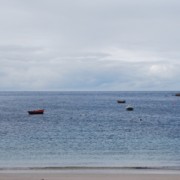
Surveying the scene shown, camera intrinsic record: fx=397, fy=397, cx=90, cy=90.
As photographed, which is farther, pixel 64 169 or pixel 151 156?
pixel 151 156

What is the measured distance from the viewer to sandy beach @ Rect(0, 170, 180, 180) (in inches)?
1027

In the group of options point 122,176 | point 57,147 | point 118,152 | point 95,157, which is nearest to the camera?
point 122,176

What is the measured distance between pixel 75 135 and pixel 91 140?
5067 millimetres

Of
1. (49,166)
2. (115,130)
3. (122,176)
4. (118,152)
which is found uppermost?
(115,130)

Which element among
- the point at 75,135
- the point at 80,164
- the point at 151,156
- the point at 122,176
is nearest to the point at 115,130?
the point at 75,135

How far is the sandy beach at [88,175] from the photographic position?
26078 mm

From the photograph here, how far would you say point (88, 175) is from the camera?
89.7 feet

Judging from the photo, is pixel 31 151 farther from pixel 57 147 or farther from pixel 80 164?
pixel 80 164

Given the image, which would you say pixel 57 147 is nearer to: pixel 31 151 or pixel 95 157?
pixel 31 151

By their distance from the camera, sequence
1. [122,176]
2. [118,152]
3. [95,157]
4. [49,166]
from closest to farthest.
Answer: [122,176] < [49,166] < [95,157] < [118,152]

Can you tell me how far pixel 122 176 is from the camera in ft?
88.3

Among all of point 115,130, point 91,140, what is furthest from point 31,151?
point 115,130

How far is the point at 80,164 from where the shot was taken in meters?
33.3

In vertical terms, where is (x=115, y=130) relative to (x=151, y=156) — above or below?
above
